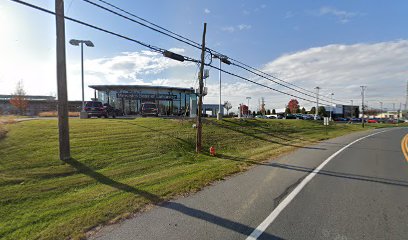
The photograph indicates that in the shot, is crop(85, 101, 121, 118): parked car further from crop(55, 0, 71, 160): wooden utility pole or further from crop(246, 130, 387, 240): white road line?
crop(246, 130, 387, 240): white road line

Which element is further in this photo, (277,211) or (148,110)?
(148,110)

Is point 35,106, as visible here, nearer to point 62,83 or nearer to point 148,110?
point 148,110

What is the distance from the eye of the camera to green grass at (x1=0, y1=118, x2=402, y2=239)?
5194 millimetres

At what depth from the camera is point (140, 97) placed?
49.2 meters

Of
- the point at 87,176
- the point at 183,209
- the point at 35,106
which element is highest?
the point at 35,106

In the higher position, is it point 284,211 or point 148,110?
point 148,110

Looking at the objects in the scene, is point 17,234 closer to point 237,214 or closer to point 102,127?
point 237,214

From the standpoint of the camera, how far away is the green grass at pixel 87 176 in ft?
17.0

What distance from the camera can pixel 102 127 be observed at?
56.5 ft

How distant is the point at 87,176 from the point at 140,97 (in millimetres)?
41538

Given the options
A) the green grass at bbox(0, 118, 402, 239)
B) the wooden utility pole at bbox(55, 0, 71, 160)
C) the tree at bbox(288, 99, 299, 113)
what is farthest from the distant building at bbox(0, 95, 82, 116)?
the tree at bbox(288, 99, 299, 113)

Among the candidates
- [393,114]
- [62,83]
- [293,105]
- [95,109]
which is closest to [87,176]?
[62,83]

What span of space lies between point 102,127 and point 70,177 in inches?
351

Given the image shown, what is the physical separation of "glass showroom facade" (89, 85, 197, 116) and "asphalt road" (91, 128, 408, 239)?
39970 millimetres
